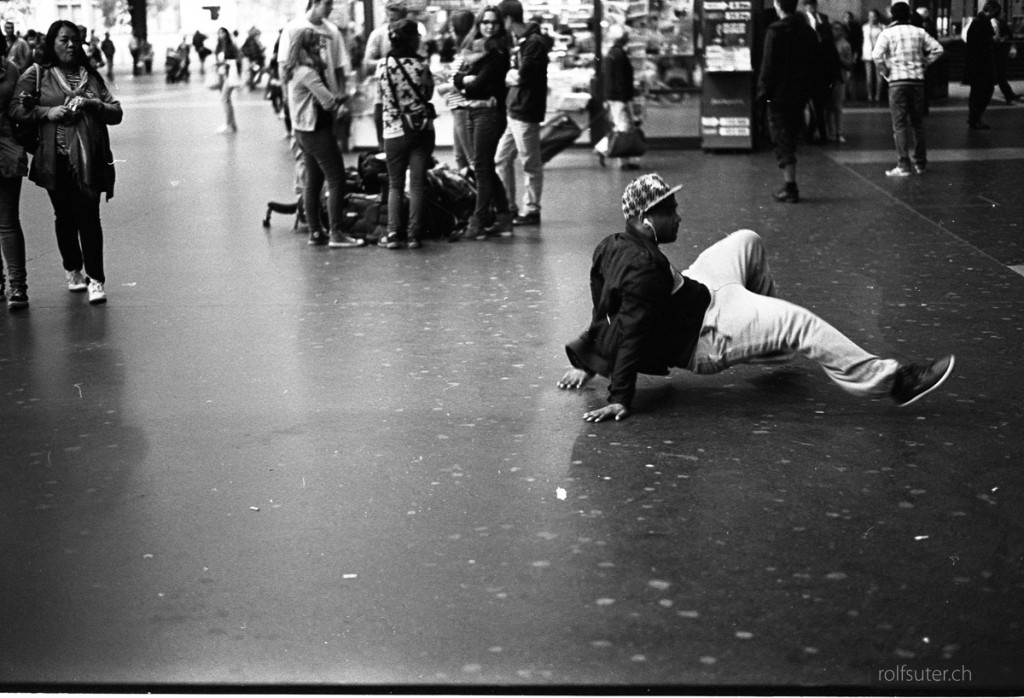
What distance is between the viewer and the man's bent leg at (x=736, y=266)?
20.1 feet

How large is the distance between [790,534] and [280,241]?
7.28 metres

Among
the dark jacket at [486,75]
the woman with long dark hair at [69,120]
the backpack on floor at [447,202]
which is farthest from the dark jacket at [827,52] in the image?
the woman with long dark hair at [69,120]

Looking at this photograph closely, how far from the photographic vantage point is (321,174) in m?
10.7

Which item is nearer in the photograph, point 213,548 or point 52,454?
point 213,548

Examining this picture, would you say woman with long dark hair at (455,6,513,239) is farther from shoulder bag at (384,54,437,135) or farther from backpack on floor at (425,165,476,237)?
shoulder bag at (384,54,437,135)

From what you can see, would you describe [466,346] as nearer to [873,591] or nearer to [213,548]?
[213,548]

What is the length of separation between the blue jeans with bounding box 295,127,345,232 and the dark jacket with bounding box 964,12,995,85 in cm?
810

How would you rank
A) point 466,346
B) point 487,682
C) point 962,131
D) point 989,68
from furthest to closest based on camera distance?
1. point 962,131
2. point 989,68
3. point 466,346
4. point 487,682

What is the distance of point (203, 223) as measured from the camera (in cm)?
1214

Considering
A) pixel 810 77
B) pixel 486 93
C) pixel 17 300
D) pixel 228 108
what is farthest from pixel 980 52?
pixel 17 300

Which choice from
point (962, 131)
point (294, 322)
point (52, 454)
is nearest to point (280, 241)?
point (294, 322)

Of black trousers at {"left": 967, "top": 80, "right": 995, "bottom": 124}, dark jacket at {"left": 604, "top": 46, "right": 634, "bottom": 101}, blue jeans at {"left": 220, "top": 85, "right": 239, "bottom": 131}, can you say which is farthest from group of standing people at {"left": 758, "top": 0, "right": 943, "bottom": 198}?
blue jeans at {"left": 220, "top": 85, "right": 239, "bottom": 131}

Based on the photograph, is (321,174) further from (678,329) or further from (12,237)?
(678,329)

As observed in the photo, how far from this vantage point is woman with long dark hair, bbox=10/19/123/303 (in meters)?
8.06
